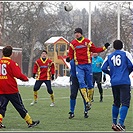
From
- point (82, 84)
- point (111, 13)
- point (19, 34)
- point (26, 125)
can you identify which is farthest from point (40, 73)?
point (19, 34)

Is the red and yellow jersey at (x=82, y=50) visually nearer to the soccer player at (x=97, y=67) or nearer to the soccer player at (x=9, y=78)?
the soccer player at (x=9, y=78)

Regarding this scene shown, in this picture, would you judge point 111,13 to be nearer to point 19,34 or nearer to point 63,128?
point 19,34

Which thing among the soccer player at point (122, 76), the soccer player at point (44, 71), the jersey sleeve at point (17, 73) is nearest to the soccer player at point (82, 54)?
the soccer player at point (122, 76)

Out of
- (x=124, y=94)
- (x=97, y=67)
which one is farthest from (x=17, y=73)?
(x=97, y=67)

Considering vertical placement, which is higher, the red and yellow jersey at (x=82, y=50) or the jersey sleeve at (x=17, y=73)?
the red and yellow jersey at (x=82, y=50)

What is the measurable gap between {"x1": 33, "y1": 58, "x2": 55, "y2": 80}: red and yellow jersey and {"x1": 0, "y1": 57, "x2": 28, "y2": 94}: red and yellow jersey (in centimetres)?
599

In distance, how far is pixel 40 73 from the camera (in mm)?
15953

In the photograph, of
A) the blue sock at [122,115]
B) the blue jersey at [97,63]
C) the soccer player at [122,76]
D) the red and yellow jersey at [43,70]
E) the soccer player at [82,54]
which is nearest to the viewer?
the blue sock at [122,115]

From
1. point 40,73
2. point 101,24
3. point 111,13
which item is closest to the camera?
point 40,73

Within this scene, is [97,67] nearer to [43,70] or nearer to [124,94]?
[43,70]

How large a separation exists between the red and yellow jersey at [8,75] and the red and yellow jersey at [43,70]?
5.99 m

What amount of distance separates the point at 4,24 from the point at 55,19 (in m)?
6.88

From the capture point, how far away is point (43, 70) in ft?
52.3

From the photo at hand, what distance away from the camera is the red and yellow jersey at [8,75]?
984 centimetres
